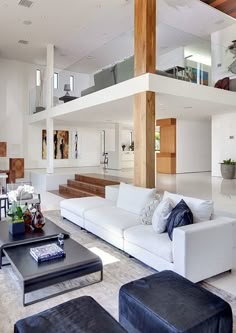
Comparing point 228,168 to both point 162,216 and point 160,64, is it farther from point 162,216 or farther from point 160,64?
point 162,216

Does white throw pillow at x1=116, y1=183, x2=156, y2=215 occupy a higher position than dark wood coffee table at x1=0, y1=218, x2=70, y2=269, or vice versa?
white throw pillow at x1=116, y1=183, x2=156, y2=215

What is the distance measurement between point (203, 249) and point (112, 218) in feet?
4.97

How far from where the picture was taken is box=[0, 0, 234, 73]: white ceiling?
7801mm

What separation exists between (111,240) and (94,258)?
102cm

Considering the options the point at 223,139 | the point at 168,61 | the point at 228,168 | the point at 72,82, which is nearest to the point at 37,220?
the point at 168,61

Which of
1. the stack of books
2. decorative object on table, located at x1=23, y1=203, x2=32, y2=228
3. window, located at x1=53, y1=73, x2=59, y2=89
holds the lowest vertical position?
the stack of books

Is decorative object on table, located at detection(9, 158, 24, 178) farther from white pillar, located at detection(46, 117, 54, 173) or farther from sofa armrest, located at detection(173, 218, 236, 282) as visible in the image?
sofa armrest, located at detection(173, 218, 236, 282)

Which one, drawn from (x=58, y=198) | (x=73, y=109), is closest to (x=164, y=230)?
(x=58, y=198)

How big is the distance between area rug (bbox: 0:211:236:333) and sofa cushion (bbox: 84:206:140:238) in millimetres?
343

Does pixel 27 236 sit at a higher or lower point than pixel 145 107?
lower

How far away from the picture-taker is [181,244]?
2732 mm

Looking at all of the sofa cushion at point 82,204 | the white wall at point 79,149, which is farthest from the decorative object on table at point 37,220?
the white wall at point 79,149

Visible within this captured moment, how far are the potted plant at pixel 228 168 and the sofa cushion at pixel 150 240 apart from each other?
6.61 meters

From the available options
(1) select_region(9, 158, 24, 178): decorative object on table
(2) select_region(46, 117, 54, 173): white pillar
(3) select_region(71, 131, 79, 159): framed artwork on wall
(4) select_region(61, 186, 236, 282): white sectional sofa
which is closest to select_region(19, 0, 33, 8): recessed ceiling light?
(2) select_region(46, 117, 54, 173): white pillar
